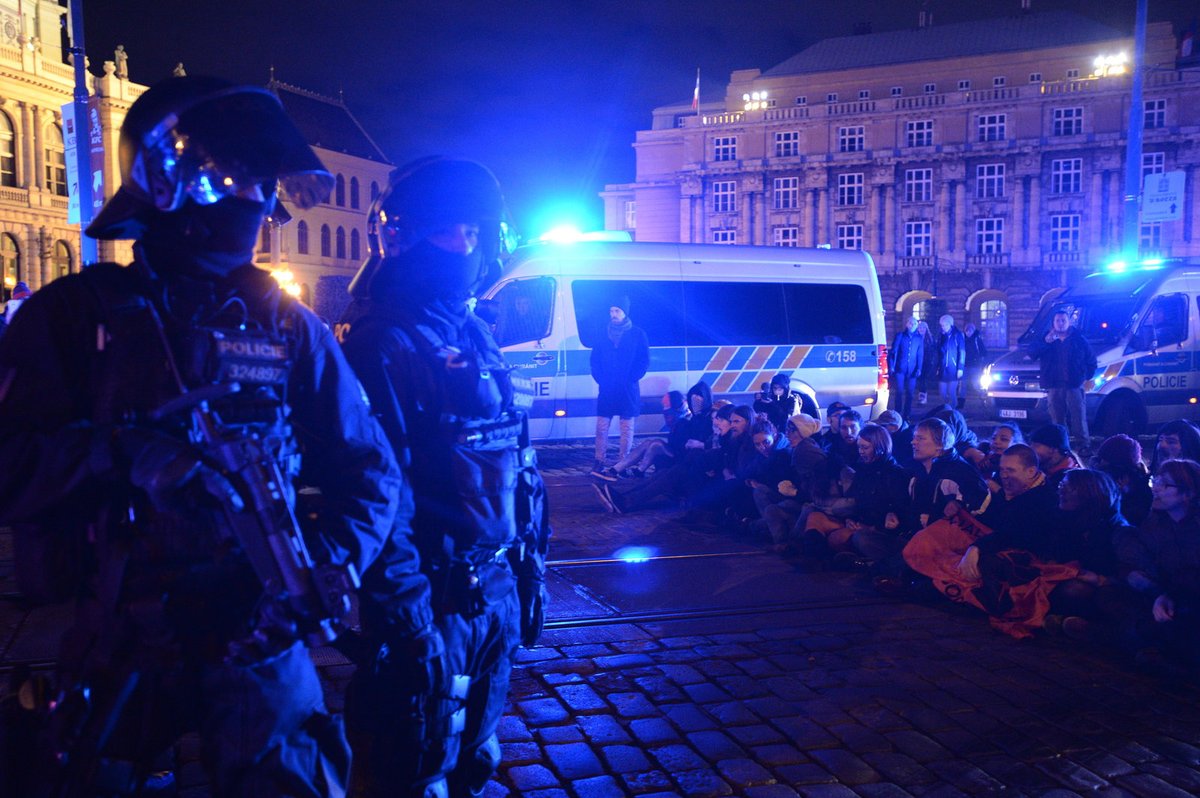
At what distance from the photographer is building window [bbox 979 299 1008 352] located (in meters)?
56.0

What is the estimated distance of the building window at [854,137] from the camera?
189 feet

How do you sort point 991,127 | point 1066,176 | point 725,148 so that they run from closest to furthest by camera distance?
1. point 1066,176
2. point 991,127
3. point 725,148

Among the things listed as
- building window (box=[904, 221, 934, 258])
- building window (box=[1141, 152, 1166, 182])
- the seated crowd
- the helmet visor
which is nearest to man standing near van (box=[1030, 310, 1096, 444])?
the seated crowd

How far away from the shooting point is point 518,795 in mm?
3527

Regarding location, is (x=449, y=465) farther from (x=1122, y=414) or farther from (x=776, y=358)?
(x=1122, y=414)

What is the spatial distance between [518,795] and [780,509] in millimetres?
4759

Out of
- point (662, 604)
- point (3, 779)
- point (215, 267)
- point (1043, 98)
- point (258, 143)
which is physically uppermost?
point (1043, 98)

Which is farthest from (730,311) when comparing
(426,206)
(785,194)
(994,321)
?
(994,321)

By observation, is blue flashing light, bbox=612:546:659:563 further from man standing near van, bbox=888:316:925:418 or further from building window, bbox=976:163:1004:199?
building window, bbox=976:163:1004:199

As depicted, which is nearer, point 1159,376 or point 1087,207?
point 1159,376

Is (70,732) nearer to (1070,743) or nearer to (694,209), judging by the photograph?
(1070,743)

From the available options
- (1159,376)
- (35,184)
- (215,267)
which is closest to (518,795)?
(215,267)

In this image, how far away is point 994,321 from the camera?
5638 centimetres

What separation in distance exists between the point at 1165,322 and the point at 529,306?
10.0 metres
